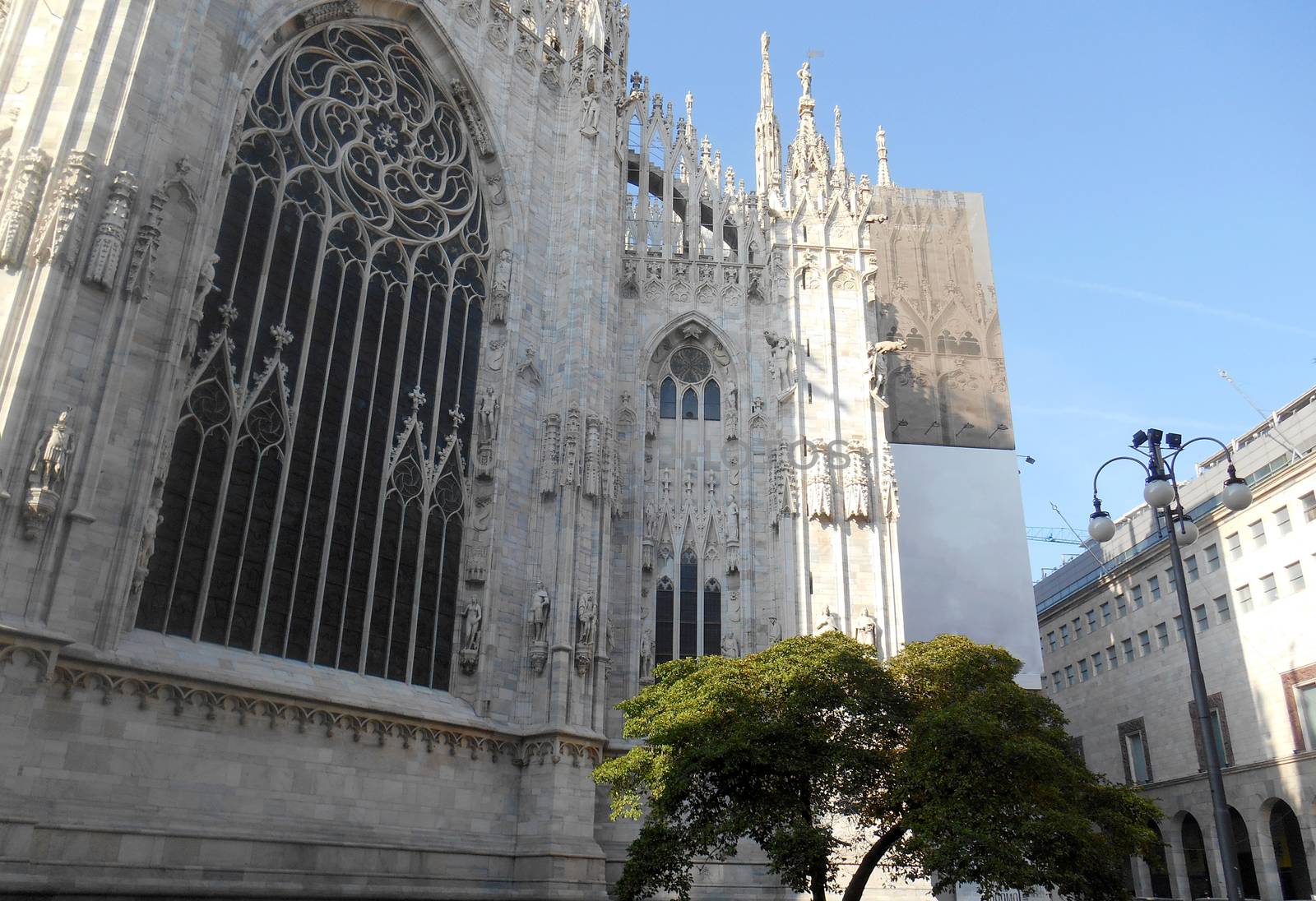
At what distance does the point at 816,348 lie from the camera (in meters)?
36.1

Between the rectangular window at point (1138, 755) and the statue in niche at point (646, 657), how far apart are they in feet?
109

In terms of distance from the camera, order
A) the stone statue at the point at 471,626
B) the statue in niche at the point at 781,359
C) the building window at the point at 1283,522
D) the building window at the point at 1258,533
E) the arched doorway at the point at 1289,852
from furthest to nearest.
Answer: the building window at the point at 1258,533 < the building window at the point at 1283,522 < the arched doorway at the point at 1289,852 < the statue in niche at the point at 781,359 < the stone statue at the point at 471,626

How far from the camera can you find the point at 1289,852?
4306cm

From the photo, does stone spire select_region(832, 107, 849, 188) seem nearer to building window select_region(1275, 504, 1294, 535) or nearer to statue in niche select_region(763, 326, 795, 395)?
statue in niche select_region(763, 326, 795, 395)

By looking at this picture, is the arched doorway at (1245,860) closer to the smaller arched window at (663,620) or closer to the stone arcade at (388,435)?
the stone arcade at (388,435)

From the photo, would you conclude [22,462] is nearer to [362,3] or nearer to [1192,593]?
[362,3]

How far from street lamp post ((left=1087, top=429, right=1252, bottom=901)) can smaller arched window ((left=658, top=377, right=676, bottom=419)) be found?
17848mm

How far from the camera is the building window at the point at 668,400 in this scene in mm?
35625

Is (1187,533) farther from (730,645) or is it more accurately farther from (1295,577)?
(1295,577)

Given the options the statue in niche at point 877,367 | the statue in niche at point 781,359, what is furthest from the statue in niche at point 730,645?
the statue in niche at point 877,367

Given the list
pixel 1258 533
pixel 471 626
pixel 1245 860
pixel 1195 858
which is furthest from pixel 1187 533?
pixel 1195 858

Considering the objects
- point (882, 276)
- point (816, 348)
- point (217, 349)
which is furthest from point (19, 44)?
point (882, 276)

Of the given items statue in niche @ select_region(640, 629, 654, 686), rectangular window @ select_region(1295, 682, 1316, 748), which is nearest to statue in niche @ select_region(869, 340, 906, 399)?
statue in niche @ select_region(640, 629, 654, 686)

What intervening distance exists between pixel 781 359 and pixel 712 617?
355 inches
